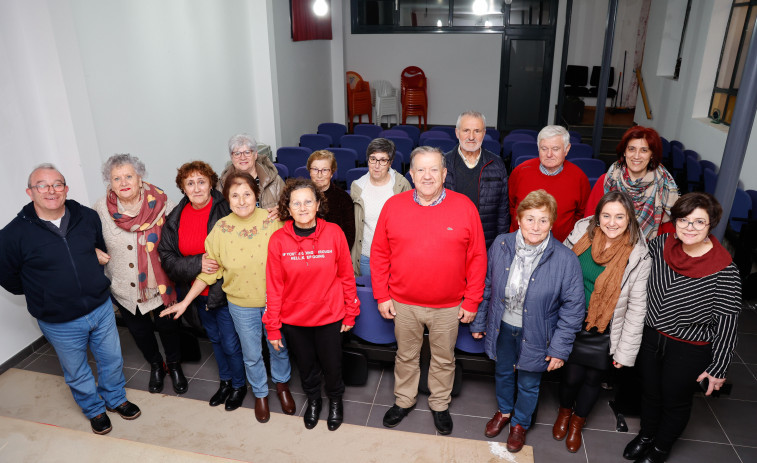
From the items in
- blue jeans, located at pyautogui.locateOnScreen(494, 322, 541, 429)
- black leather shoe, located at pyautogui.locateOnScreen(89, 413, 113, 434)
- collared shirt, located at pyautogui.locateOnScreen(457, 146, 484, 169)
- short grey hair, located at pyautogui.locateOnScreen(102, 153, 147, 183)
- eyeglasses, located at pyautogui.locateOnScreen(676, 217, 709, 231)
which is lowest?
black leather shoe, located at pyautogui.locateOnScreen(89, 413, 113, 434)

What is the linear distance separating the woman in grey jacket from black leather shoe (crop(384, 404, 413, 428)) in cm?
101

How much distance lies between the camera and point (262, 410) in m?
2.99

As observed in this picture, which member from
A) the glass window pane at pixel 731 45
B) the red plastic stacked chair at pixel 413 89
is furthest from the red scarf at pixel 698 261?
Result: the red plastic stacked chair at pixel 413 89

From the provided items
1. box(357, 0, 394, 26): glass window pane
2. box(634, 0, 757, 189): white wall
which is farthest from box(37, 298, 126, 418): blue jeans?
box(357, 0, 394, 26): glass window pane

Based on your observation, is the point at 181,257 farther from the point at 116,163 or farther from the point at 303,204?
the point at 303,204

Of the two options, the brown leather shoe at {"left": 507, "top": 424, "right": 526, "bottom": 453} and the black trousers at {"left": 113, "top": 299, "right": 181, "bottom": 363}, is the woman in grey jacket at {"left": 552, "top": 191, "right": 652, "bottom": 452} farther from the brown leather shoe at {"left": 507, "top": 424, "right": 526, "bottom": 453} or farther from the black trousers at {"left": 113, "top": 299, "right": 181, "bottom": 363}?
the black trousers at {"left": 113, "top": 299, "right": 181, "bottom": 363}

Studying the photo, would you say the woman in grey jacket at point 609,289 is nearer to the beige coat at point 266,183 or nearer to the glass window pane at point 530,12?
the beige coat at point 266,183

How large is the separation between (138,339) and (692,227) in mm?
3316

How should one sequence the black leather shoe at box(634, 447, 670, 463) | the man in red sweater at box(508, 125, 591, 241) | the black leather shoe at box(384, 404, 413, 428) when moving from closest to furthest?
the black leather shoe at box(634, 447, 670, 463), the black leather shoe at box(384, 404, 413, 428), the man in red sweater at box(508, 125, 591, 241)

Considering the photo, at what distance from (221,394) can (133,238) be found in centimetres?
116

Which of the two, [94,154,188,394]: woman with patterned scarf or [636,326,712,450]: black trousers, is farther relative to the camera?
[94,154,188,394]: woman with patterned scarf

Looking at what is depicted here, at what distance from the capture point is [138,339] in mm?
3217

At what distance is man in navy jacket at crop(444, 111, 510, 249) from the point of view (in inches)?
126

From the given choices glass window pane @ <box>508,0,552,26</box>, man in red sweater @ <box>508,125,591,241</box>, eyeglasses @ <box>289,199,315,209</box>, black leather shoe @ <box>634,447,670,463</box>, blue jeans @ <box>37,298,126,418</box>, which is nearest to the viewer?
eyeglasses @ <box>289,199,315,209</box>
